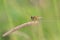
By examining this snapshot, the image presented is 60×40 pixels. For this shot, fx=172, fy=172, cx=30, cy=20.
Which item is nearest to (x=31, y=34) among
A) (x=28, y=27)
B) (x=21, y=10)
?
(x=28, y=27)

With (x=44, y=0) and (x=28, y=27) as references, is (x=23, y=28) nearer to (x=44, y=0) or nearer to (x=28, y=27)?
(x=28, y=27)

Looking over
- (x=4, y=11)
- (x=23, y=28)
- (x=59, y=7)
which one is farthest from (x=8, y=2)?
(x=59, y=7)

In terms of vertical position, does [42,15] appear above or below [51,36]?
above

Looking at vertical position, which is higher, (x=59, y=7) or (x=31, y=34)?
(x=59, y=7)

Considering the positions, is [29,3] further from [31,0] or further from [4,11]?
[4,11]

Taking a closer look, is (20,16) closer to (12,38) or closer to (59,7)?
(12,38)

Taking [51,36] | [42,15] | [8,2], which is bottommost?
[51,36]
